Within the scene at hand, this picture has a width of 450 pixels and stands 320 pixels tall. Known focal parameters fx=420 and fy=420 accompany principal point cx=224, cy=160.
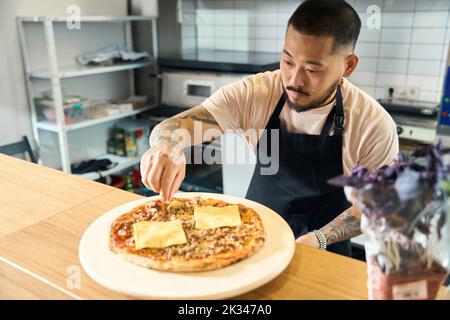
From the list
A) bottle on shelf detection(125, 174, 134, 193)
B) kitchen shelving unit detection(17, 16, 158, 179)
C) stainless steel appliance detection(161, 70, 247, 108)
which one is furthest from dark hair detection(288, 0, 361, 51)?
bottle on shelf detection(125, 174, 134, 193)

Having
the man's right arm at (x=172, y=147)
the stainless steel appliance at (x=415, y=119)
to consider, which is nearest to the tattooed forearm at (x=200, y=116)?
the man's right arm at (x=172, y=147)

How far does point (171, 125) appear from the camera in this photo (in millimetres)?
1370

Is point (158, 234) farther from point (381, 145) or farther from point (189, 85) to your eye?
point (189, 85)

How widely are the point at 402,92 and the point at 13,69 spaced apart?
242cm

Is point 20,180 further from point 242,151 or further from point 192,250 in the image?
point 242,151

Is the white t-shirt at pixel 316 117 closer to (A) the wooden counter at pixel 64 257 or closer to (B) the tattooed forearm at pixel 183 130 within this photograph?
(B) the tattooed forearm at pixel 183 130

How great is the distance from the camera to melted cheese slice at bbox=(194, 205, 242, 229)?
3.39 feet

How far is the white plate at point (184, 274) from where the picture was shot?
2.58 feet

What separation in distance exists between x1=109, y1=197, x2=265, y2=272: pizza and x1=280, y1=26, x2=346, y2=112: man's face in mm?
434

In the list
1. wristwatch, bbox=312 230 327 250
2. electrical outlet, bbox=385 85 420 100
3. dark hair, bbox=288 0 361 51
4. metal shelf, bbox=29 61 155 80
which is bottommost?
wristwatch, bbox=312 230 327 250

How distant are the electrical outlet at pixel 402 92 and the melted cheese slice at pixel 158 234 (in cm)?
205

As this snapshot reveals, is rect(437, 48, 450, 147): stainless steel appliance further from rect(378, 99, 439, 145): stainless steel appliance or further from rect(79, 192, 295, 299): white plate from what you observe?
rect(79, 192, 295, 299): white plate

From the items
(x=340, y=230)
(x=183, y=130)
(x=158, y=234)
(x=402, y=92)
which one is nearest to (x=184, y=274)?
(x=158, y=234)

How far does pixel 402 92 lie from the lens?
2.59 metres
